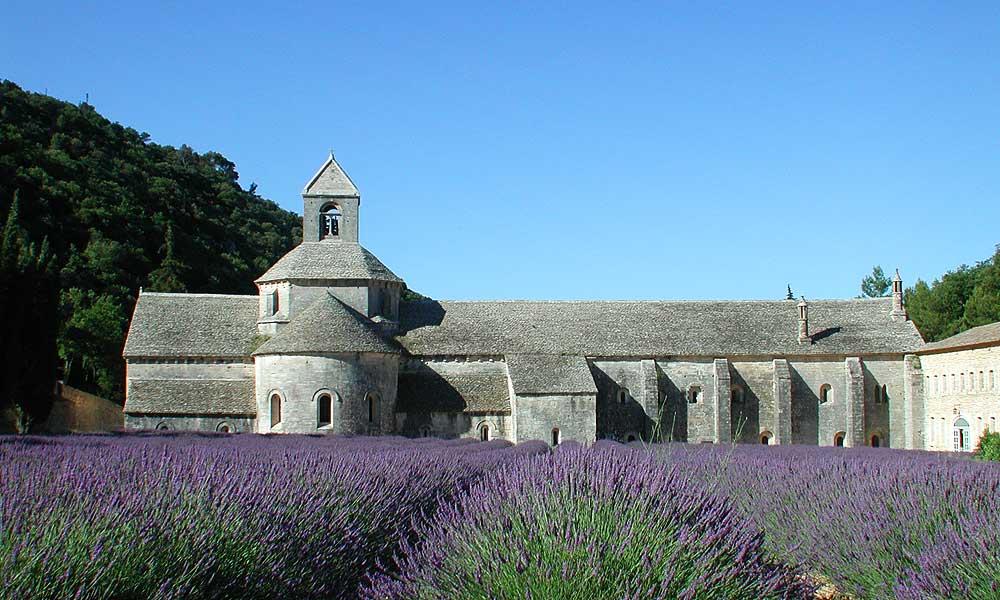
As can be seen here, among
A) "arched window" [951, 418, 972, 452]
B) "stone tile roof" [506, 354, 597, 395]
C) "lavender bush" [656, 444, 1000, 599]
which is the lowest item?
"arched window" [951, 418, 972, 452]

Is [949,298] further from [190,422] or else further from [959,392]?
[190,422]

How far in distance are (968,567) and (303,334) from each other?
3299 centimetres

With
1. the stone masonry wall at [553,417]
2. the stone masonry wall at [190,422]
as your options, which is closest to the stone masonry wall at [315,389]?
the stone masonry wall at [190,422]

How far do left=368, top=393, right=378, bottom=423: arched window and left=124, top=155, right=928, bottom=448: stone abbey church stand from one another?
54 mm

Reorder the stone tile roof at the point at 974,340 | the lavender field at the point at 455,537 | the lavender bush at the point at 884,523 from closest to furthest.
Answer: the lavender field at the point at 455,537 < the lavender bush at the point at 884,523 < the stone tile roof at the point at 974,340

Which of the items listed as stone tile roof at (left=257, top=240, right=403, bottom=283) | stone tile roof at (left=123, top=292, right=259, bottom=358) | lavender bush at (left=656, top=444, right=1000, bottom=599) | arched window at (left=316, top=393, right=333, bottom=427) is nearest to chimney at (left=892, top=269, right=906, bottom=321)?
stone tile roof at (left=257, top=240, right=403, bottom=283)

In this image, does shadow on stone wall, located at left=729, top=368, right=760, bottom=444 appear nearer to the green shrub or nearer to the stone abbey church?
the stone abbey church

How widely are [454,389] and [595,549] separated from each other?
115 ft

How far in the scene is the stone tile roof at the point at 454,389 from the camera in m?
41.6

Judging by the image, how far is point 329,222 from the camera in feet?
151

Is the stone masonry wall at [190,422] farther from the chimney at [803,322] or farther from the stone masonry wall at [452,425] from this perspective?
the chimney at [803,322]

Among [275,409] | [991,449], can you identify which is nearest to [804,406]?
[991,449]

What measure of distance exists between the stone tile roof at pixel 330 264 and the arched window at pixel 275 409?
619 centimetres

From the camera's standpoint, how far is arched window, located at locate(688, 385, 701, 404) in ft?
147
